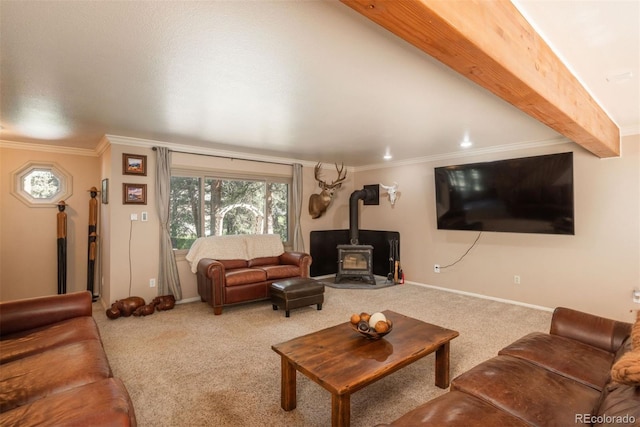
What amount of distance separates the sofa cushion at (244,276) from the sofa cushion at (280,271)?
10 centimetres

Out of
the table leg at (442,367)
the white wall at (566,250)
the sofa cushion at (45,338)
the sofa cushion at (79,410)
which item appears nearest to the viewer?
the sofa cushion at (79,410)

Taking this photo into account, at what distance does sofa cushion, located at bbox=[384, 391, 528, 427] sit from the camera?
1.29 meters

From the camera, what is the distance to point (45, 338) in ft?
6.79

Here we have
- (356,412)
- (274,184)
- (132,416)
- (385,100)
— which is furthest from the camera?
(274,184)

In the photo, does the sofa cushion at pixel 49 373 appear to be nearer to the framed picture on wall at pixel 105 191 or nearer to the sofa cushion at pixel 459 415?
the sofa cushion at pixel 459 415

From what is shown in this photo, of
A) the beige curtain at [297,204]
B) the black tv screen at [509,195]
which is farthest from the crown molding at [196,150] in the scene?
the black tv screen at [509,195]

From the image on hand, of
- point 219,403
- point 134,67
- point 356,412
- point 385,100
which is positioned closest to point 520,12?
point 385,100

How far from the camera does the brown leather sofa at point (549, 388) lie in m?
1.27

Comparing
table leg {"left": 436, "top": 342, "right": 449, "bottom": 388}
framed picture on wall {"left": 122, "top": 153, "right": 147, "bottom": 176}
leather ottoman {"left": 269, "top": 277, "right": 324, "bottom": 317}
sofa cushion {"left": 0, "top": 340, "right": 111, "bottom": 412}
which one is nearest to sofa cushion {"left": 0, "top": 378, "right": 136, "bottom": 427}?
sofa cushion {"left": 0, "top": 340, "right": 111, "bottom": 412}

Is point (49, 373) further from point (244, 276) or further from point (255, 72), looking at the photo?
point (244, 276)

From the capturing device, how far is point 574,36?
1.71 m

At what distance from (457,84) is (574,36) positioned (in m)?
0.76

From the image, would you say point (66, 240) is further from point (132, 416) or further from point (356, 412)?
point (356, 412)

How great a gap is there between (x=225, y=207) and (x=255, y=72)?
3379 mm
